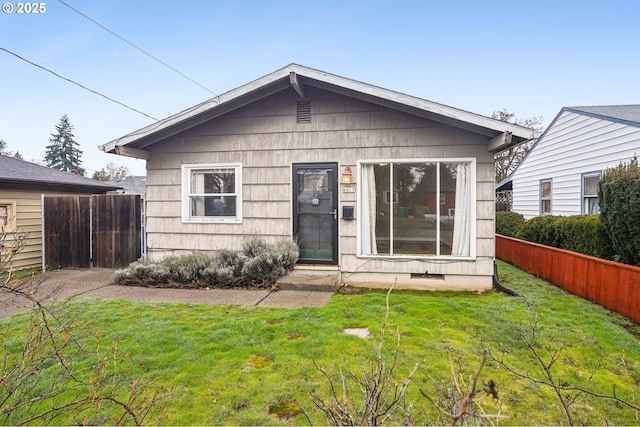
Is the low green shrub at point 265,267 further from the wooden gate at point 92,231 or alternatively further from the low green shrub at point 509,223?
the low green shrub at point 509,223

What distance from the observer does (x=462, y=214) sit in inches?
214

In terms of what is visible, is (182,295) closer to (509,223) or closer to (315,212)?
(315,212)

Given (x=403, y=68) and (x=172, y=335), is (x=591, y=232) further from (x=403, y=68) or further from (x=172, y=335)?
(x=403, y=68)

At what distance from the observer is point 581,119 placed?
8.45 m

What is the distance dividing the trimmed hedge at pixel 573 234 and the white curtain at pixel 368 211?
3697mm

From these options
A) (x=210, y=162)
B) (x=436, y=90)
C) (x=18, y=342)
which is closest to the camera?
(x=18, y=342)

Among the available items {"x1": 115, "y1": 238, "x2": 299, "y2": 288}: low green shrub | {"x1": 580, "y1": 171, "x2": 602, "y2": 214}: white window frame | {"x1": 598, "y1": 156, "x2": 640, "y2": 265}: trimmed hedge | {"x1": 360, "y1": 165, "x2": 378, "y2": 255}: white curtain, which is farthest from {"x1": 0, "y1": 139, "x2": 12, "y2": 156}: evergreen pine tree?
{"x1": 598, "y1": 156, "x2": 640, "y2": 265}: trimmed hedge

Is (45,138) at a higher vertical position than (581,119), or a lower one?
higher

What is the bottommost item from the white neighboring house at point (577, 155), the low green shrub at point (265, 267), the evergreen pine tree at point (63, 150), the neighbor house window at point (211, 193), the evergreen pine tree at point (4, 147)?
the low green shrub at point (265, 267)

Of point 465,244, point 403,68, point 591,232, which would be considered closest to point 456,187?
point 465,244

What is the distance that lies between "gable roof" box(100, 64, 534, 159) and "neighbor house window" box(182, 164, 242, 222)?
2.79ft

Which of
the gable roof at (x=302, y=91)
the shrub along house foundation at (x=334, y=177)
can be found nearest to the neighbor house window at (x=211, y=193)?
the shrub along house foundation at (x=334, y=177)

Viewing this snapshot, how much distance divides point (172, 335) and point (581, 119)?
10.4 m

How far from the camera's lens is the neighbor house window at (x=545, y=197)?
1016 centimetres
